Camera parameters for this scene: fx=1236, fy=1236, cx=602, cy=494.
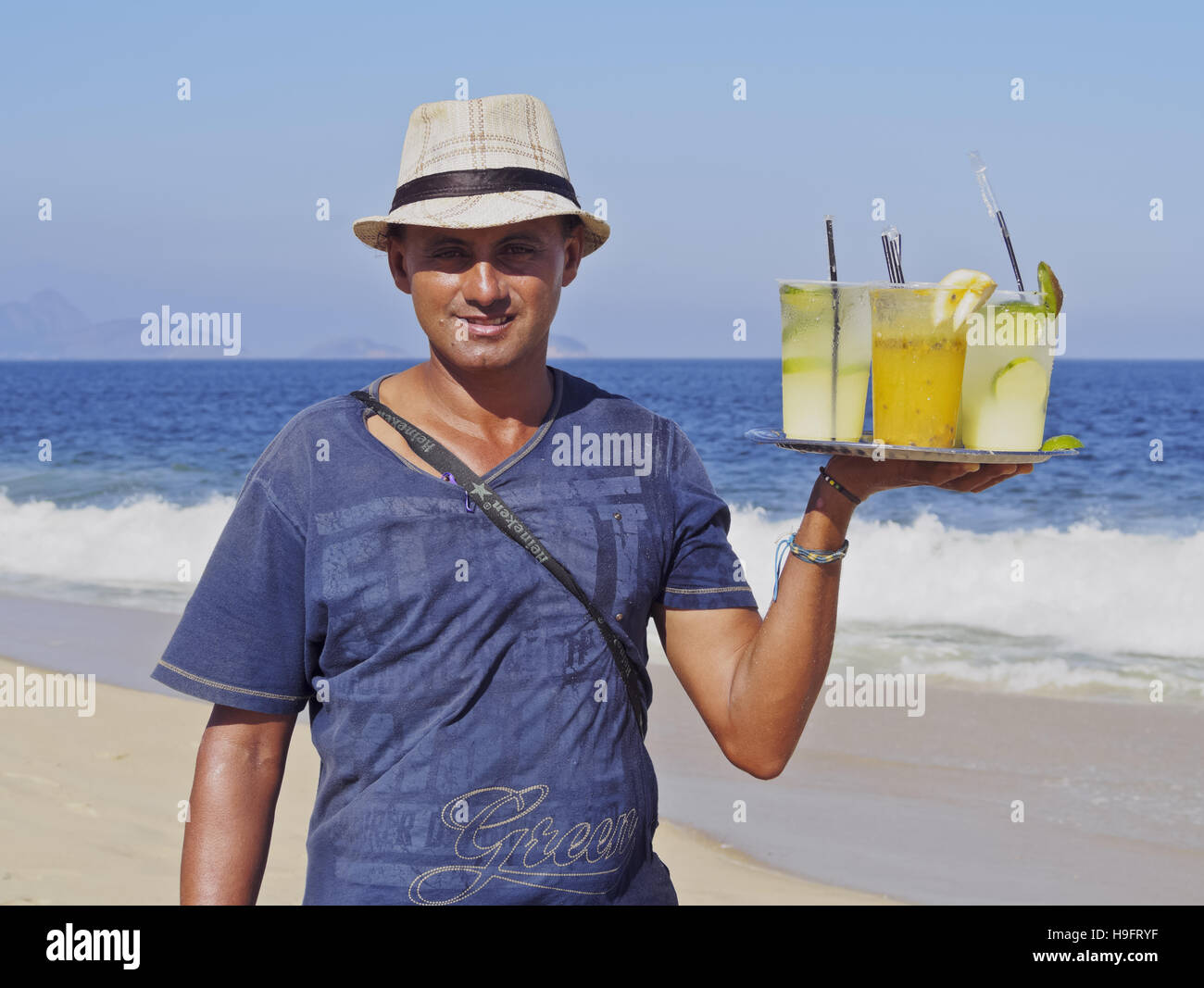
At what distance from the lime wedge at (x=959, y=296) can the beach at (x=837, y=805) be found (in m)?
3.80

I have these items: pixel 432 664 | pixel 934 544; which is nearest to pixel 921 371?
pixel 432 664

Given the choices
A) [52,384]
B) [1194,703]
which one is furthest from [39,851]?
[52,384]

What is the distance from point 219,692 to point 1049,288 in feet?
4.85

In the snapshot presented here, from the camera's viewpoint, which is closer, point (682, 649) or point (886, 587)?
point (682, 649)

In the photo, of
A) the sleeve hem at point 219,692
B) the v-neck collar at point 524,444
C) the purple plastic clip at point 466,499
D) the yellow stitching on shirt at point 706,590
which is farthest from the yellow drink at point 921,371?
the sleeve hem at point 219,692

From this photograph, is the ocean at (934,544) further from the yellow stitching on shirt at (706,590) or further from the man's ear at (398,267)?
the man's ear at (398,267)

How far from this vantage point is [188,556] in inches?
642

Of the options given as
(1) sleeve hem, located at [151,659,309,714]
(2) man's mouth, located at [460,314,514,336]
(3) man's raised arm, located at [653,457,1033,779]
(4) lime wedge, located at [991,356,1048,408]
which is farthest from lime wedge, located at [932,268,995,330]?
(1) sleeve hem, located at [151,659,309,714]

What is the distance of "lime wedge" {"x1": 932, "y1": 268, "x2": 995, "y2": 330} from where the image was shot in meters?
1.92

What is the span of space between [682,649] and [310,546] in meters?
0.69

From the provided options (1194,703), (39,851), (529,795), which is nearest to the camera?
(529,795)

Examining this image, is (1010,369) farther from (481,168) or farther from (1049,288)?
(481,168)
